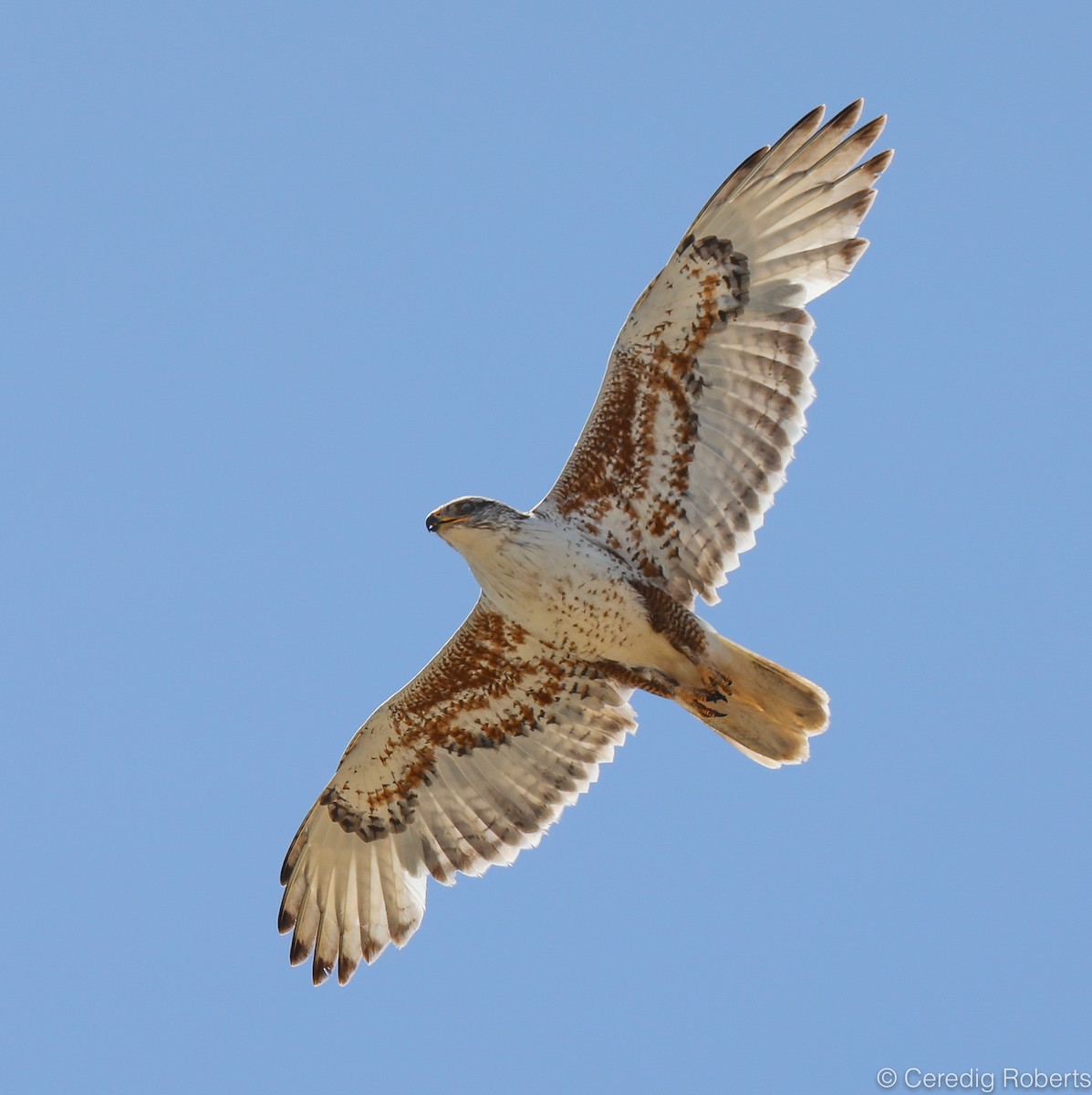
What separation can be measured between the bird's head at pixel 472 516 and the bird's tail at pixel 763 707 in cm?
142

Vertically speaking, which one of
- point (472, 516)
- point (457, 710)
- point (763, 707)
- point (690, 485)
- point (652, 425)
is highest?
point (652, 425)

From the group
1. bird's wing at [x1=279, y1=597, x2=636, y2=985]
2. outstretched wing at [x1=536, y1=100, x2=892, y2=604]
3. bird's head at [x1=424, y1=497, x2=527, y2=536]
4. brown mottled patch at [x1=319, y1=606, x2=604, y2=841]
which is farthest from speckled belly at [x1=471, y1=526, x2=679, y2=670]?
outstretched wing at [x1=536, y1=100, x2=892, y2=604]

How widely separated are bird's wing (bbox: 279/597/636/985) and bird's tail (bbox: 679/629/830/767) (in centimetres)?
82

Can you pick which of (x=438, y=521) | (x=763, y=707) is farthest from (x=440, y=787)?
(x=763, y=707)

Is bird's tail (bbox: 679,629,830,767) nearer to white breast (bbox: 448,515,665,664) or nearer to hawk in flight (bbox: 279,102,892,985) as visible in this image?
hawk in flight (bbox: 279,102,892,985)

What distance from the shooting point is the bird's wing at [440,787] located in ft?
34.9

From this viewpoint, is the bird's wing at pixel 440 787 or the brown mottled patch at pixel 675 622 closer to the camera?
the brown mottled patch at pixel 675 622

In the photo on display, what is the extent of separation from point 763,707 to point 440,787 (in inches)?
90.1

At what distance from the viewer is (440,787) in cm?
1093

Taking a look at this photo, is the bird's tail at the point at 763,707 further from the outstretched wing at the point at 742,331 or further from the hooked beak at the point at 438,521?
the hooked beak at the point at 438,521

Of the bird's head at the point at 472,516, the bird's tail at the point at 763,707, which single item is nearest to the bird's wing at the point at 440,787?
the bird's tail at the point at 763,707

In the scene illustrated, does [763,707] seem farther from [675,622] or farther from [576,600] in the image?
[576,600]

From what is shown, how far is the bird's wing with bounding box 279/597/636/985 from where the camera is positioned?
1062 centimetres

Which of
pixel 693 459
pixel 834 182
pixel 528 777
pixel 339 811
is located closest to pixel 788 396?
pixel 693 459
